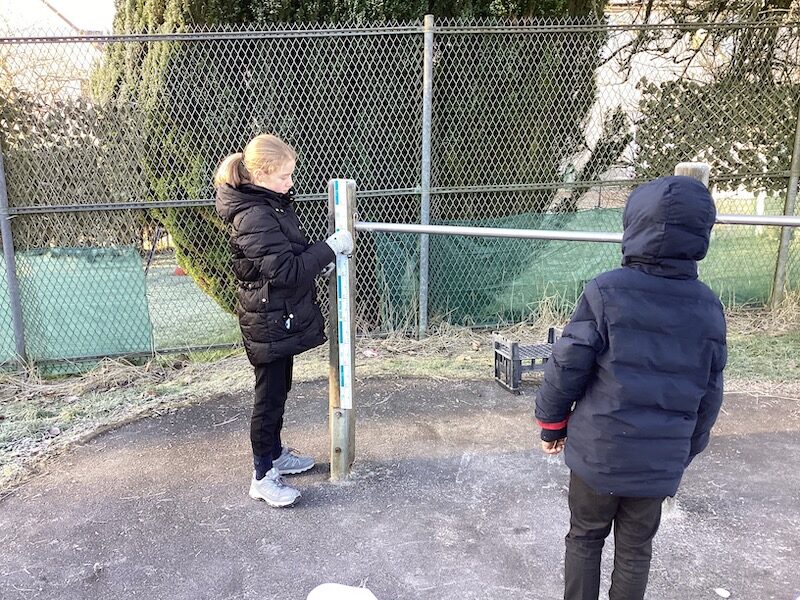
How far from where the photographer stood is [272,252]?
2826 millimetres

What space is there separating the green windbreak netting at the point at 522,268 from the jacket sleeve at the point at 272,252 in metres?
2.71

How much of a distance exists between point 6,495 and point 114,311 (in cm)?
196

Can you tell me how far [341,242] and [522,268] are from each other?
312cm

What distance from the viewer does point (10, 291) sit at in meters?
4.84

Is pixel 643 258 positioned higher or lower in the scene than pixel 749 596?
higher

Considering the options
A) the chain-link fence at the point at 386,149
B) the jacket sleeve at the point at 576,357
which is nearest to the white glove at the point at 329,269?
the jacket sleeve at the point at 576,357

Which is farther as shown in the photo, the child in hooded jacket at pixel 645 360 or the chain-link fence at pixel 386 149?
the chain-link fence at pixel 386 149

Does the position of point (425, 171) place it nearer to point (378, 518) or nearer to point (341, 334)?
point (341, 334)

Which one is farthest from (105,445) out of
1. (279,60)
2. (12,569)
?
(279,60)

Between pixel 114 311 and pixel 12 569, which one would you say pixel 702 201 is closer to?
pixel 12 569

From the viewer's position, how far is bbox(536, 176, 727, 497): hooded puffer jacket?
1886mm

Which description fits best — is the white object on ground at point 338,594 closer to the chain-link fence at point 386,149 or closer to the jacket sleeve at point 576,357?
the jacket sleeve at point 576,357

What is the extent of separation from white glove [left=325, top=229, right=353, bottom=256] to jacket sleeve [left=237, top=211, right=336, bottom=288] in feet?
0.57

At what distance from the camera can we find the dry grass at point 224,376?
13.3 feet
